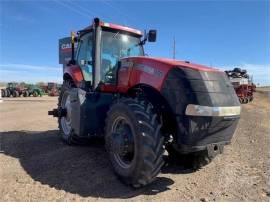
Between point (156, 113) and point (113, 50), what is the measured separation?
84.1 inches

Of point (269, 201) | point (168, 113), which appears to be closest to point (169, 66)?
point (168, 113)

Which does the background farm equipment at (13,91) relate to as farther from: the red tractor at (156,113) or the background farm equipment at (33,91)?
the red tractor at (156,113)

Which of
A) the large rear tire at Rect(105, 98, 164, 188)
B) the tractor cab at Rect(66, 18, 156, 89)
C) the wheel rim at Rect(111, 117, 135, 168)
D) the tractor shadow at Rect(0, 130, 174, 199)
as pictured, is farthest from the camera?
the tractor cab at Rect(66, 18, 156, 89)

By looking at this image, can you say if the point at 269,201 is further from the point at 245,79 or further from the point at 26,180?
the point at 245,79

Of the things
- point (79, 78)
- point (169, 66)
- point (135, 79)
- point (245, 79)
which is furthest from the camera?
point (245, 79)

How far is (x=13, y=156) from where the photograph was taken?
20.4ft

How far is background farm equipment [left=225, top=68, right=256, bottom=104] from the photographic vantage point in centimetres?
2423


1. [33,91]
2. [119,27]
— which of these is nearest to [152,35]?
[119,27]

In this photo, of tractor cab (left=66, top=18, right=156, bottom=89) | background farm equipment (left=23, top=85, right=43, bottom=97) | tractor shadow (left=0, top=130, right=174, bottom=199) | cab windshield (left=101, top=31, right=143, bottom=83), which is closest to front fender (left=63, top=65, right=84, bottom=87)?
tractor cab (left=66, top=18, right=156, bottom=89)

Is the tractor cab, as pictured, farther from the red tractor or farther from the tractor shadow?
the tractor shadow

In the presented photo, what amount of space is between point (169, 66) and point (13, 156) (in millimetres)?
3495

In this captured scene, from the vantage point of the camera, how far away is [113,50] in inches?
251

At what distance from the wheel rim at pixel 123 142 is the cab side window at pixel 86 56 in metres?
1.65

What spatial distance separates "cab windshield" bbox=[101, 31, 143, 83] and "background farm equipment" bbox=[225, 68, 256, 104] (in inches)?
718
